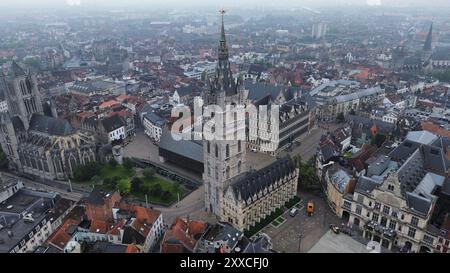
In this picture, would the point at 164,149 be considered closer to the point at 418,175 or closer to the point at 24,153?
the point at 24,153

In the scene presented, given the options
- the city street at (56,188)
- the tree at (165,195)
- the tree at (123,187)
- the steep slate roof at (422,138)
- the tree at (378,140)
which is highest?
the steep slate roof at (422,138)

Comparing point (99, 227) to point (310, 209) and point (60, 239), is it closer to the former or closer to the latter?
point (60, 239)

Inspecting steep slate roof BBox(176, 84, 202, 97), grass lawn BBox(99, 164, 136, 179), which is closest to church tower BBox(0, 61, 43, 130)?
grass lawn BBox(99, 164, 136, 179)

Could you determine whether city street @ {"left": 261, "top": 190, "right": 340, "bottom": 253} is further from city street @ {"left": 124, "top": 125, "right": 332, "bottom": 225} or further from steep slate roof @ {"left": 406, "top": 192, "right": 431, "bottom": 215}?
steep slate roof @ {"left": 406, "top": 192, "right": 431, "bottom": 215}

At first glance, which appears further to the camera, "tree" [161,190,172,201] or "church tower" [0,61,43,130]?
"church tower" [0,61,43,130]

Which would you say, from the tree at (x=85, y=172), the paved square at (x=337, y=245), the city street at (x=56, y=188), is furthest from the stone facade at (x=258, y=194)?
the tree at (x=85, y=172)

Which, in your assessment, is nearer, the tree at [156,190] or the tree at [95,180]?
the tree at [156,190]

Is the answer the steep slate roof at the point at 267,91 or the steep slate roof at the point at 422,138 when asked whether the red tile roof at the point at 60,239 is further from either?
the steep slate roof at the point at 267,91
